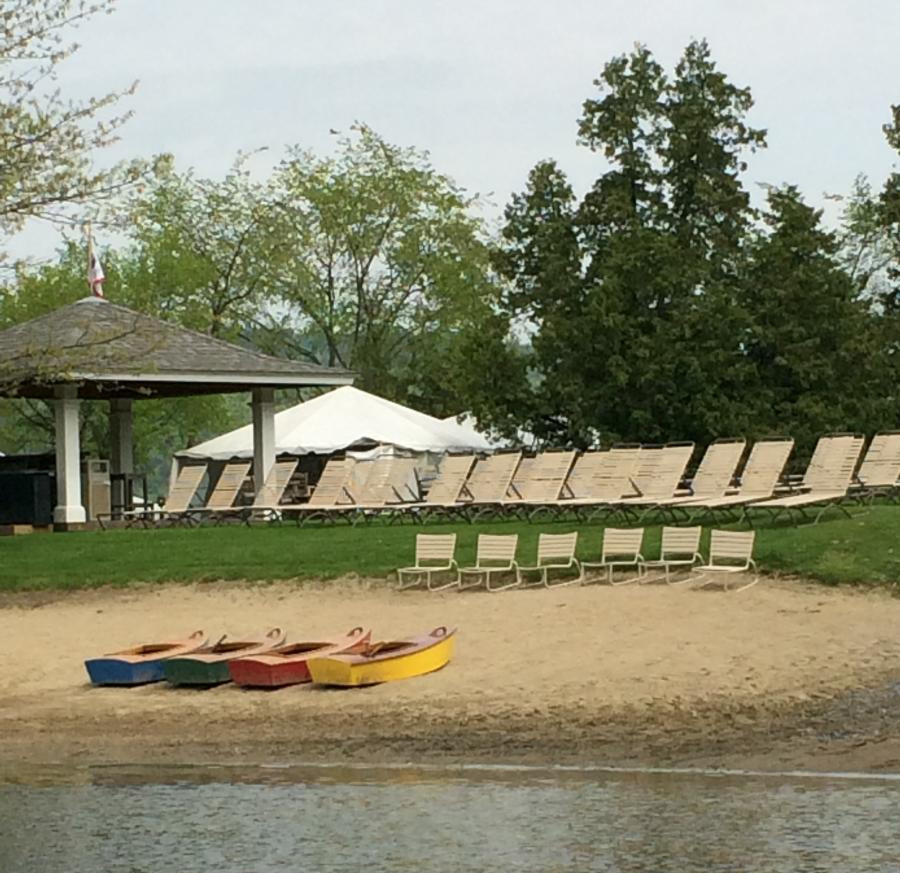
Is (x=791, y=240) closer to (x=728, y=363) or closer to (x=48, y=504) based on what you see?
(x=728, y=363)

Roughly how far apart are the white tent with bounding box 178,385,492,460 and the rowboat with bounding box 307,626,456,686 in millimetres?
23145

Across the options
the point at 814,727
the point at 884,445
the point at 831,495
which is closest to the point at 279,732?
the point at 814,727

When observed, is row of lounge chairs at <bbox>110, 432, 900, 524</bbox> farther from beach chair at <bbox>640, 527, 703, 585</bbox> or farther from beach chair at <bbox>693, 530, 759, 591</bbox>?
beach chair at <bbox>693, 530, 759, 591</bbox>

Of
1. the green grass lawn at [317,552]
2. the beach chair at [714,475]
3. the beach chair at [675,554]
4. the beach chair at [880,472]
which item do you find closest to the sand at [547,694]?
the beach chair at [675,554]

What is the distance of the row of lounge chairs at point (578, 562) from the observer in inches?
808

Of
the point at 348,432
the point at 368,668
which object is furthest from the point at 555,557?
the point at 348,432

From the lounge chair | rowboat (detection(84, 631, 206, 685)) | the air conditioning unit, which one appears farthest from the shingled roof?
rowboat (detection(84, 631, 206, 685))

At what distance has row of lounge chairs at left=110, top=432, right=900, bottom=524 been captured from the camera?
25141 mm

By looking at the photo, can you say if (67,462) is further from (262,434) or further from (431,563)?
(431,563)

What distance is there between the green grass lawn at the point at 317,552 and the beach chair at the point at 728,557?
24 cm

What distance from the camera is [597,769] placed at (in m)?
13.3

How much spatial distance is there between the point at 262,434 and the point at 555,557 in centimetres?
1371

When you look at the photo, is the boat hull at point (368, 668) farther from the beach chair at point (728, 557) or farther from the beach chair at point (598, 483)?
the beach chair at point (598, 483)

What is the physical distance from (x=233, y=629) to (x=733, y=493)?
871 centimetres
